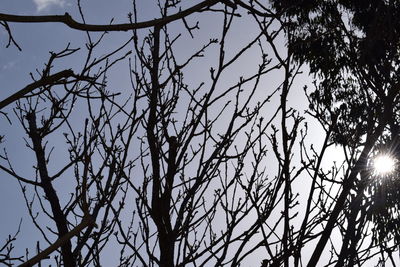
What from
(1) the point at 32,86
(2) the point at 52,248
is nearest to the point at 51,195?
(1) the point at 32,86

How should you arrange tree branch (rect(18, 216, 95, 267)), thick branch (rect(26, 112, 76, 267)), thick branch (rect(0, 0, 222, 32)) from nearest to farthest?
1. tree branch (rect(18, 216, 95, 267))
2. thick branch (rect(0, 0, 222, 32))
3. thick branch (rect(26, 112, 76, 267))

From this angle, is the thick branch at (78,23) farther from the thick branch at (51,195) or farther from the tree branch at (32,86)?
the thick branch at (51,195)

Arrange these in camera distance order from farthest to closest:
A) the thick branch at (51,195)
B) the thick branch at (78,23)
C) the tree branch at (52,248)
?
the thick branch at (51,195)
the thick branch at (78,23)
the tree branch at (52,248)

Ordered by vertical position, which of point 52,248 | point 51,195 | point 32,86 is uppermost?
point 51,195

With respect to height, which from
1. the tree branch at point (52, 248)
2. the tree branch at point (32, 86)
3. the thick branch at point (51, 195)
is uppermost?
the thick branch at point (51, 195)

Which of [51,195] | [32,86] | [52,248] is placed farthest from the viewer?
[51,195]

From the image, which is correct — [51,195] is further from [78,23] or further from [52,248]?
[52,248]

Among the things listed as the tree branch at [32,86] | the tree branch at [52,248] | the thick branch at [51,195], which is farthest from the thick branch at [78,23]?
the thick branch at [51,195]

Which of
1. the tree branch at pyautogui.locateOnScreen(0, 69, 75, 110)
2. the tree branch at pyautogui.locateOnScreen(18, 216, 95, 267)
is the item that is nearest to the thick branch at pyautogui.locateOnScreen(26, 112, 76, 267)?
the tree branch at pyautogui.locateOnScreen(0, 69, 75, 110)

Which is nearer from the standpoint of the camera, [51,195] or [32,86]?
[32,86]

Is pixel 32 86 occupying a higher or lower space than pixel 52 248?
higher

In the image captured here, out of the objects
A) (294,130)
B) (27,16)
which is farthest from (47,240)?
(27,16)

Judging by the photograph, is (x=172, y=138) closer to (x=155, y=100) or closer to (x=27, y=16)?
(x=155, y=100)

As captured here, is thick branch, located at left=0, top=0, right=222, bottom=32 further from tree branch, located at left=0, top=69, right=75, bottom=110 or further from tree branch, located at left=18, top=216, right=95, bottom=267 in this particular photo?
tree branch, located at left=18, top=216, right=95, bottom=267
